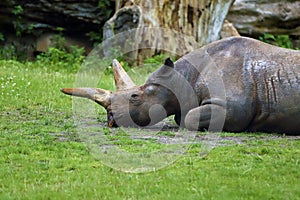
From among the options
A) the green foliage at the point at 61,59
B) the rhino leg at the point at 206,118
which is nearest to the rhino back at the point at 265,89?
the rhino leg at the point at 206,118

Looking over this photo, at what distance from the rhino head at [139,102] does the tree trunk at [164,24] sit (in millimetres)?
9253

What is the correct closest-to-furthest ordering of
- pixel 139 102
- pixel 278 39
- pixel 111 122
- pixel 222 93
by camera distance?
1. pixel 222 93
2. pixel 139 102
3. pixel 111 122
4. pixel 278 39

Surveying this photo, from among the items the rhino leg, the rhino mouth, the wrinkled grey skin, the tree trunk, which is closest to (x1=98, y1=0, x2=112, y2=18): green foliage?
the tree trunk

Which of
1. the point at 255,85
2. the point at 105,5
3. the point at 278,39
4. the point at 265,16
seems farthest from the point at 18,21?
the point at 255,85

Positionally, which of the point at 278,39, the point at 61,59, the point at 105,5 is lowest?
the point at 61,59

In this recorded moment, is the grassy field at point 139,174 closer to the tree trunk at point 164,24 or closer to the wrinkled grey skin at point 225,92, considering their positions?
the wrinkled grey skin at point 225,92

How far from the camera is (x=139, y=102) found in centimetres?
1050

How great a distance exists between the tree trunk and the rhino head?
925 cm

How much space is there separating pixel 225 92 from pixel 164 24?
10833 mm

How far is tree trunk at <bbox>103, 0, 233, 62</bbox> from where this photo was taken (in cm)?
2003

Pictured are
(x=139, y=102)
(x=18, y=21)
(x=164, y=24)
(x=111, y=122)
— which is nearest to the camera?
(x=139, y=102)

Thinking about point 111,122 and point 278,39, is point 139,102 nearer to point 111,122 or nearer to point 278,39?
point 111,122

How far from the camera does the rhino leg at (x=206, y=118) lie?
10.0 metres

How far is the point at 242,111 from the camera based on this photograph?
9.99 metres
